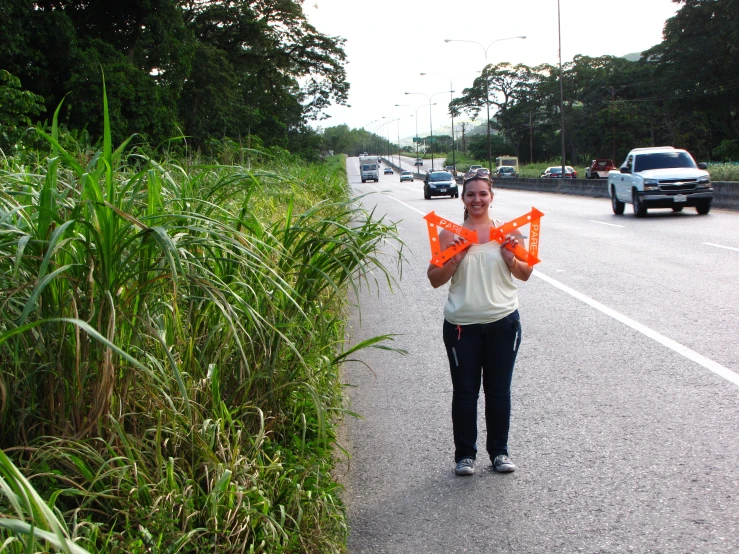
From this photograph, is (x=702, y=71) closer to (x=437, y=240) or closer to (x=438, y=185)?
(x=438, y=185)

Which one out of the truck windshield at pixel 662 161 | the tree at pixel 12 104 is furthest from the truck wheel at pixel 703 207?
the tree at pixel 12 104

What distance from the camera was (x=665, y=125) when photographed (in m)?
73.4

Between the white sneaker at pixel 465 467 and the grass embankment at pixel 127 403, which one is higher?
the grass embankment at pixel 127 403

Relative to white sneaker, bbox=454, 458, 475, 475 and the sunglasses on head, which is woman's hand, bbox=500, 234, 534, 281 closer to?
the sunglasses on head

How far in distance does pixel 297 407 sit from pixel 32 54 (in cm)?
1976

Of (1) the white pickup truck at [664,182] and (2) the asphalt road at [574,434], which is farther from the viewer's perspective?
(1) the white pickup truck at [664,182]

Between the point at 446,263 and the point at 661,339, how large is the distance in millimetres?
4038

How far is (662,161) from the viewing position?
24.4m

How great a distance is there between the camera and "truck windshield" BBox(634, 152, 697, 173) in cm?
2434

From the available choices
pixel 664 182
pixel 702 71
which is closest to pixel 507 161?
pixel 702 71

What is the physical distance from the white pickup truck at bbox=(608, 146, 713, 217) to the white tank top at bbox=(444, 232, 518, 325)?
19602mm

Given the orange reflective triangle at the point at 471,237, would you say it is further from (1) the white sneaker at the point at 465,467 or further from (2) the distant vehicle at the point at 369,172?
(2) the distant vehicle at the point at 369,172

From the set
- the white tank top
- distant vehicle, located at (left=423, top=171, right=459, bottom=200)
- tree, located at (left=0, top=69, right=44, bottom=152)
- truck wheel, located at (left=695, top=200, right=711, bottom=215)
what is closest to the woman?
the white tank top

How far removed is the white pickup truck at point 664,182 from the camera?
23.2 m
